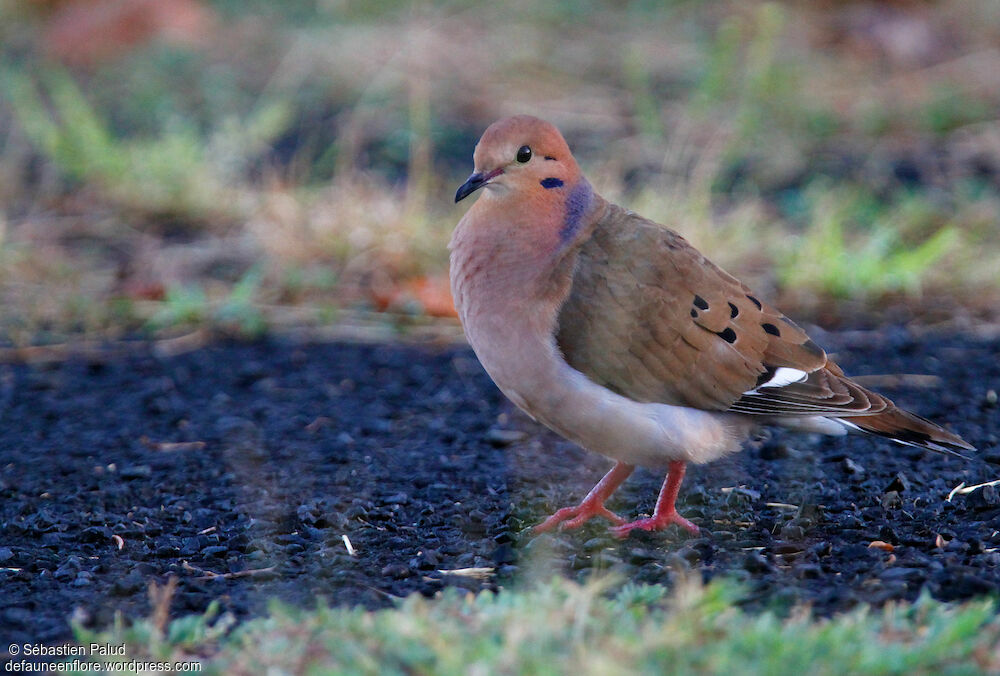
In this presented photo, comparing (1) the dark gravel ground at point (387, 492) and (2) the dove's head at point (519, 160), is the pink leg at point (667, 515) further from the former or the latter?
(2) the dove's head at point (519, 160)

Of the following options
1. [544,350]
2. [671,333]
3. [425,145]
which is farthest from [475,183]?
[425,145]

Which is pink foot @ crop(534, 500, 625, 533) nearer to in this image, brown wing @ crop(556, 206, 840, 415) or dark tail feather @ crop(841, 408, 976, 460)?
brown wing @ crop(556, 206, 840, 415)

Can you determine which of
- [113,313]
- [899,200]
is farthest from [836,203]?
[113,313]

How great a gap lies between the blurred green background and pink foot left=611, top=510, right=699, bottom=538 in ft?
7.14

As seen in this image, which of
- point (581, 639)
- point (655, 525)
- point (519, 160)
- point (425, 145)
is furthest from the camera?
point (425, 145)

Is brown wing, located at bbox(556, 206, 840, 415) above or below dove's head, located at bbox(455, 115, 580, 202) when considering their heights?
below

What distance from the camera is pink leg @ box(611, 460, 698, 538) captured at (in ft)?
10.8

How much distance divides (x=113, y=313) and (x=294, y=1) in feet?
16.6

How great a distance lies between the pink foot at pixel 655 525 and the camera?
10.8ft

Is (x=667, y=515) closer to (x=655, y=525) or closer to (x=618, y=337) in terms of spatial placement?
(x=655, y=525)

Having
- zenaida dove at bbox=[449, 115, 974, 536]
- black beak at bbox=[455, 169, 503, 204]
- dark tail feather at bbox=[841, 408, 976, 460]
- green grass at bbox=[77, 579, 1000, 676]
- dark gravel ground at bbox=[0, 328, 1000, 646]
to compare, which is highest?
black beak at bbox=[455, 169, 503, 204]

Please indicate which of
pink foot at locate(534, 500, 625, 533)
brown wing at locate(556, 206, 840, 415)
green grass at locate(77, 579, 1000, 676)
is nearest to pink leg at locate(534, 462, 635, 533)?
pink foot at locate(534, 500, 625, 533)

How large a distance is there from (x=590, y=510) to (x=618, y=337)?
0.51 metres

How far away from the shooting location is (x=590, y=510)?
339 centimetres
